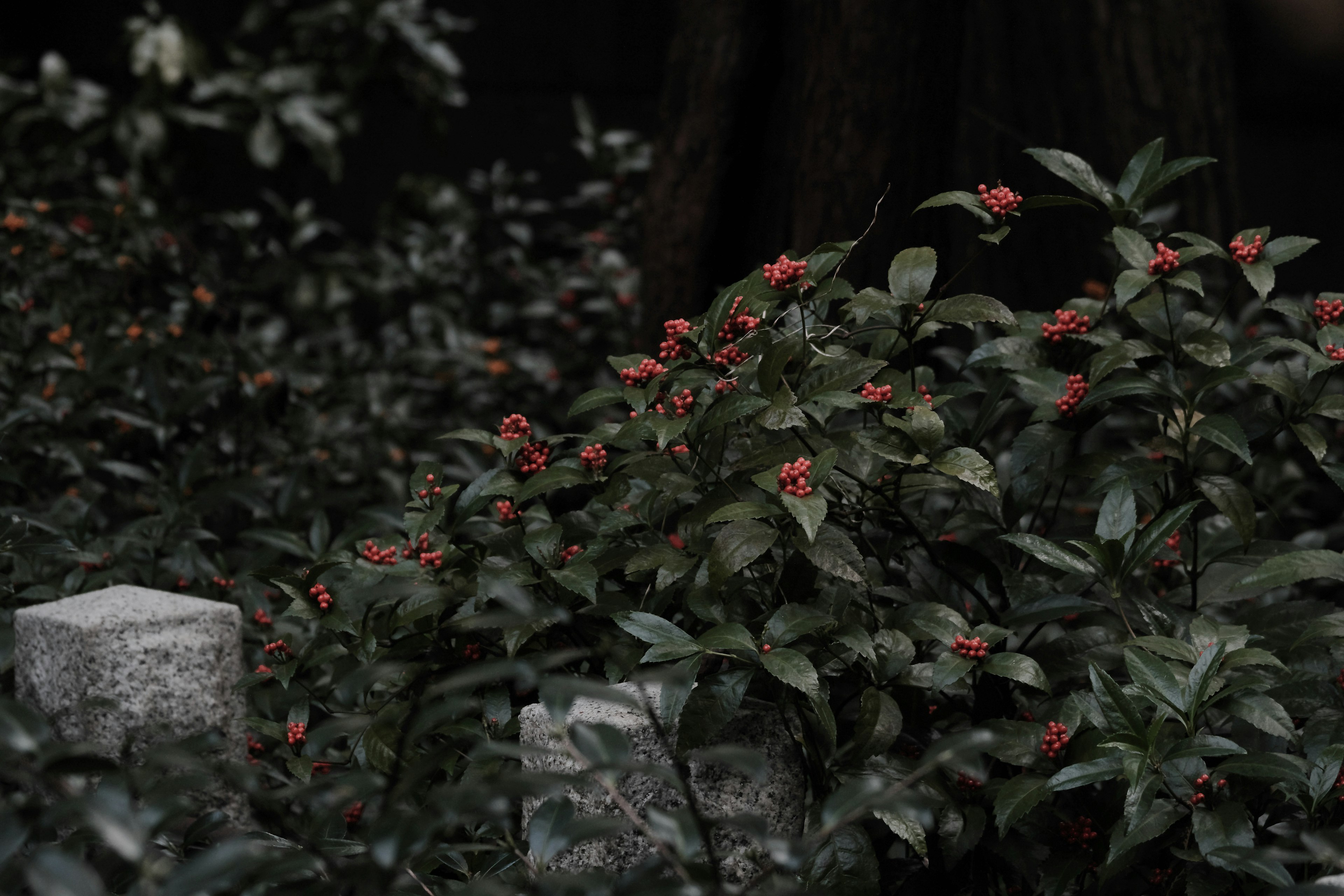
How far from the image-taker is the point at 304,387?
3234mm

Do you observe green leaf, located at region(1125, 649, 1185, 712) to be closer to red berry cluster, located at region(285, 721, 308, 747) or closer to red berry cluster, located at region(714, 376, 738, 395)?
red berry cluster, located at region(714, 376, 738, 395)

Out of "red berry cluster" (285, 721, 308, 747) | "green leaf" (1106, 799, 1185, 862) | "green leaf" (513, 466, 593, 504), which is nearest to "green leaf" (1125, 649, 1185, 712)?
"green leaf" (1106, 799, 1185, 862)

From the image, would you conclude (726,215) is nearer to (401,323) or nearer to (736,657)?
(401,323)

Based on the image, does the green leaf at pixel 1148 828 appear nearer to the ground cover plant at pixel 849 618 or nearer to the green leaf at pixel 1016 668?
the ground cover plant at pixel 849 618

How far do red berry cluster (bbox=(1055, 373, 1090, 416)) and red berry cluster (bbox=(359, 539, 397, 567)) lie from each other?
3.14 ft

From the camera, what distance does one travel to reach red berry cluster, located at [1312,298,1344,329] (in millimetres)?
1584

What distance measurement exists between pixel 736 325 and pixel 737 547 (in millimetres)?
314

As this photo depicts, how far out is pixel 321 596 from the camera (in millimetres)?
1531

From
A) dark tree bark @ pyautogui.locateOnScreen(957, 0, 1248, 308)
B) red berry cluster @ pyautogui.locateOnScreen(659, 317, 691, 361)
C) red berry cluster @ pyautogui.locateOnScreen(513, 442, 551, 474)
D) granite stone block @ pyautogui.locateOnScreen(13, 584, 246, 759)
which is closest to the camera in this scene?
red berry cluster @ pyautogui.locateOnScreen(659, 317, 691, 361)

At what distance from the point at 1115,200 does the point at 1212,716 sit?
0.71 metres

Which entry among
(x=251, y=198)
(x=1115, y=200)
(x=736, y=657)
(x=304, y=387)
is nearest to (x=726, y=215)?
(x=304, y=387)

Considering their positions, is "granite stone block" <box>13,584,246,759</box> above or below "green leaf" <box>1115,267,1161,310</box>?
below

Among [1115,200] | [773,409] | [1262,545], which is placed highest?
[1115,200]

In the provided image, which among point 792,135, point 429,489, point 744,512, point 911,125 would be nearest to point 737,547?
point 744,512
